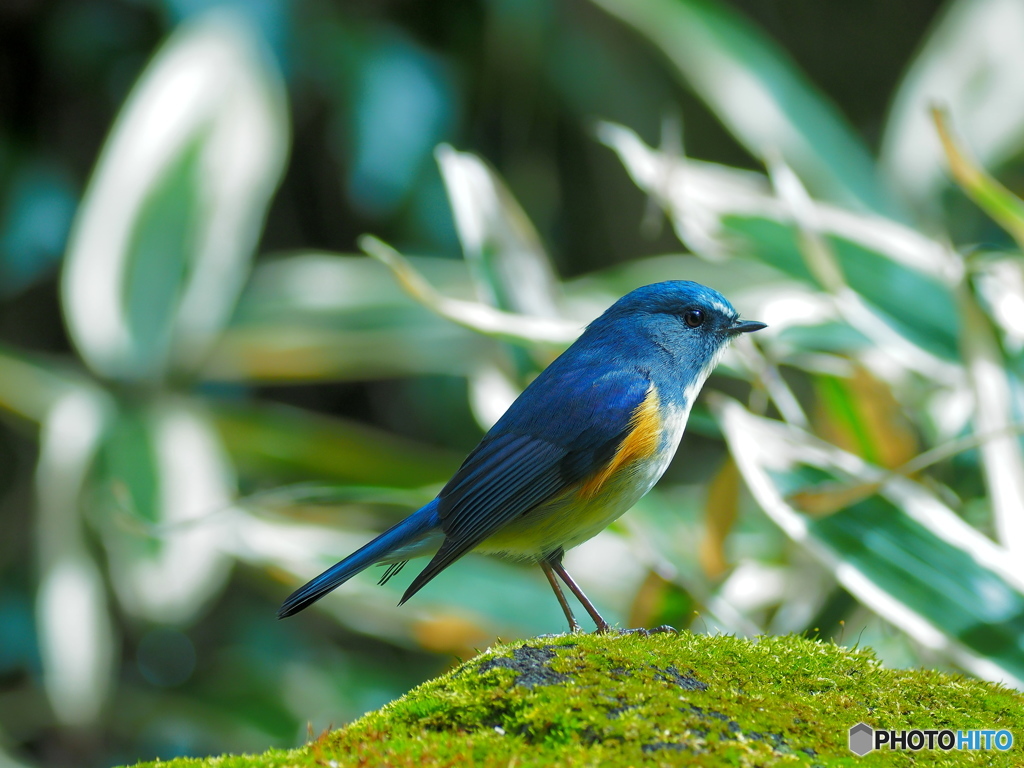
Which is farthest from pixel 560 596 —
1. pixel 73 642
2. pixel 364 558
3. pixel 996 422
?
pixel 73 642

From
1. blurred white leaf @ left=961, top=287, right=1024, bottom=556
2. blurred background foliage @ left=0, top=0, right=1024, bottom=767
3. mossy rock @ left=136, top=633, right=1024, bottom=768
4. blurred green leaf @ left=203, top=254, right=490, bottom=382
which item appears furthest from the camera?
blurred green leaf @ left=203, top=254, right=490, bottom=382

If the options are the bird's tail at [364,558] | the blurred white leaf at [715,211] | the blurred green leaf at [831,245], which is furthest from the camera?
the blurred white leaf at [715,211]

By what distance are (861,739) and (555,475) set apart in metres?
0.93

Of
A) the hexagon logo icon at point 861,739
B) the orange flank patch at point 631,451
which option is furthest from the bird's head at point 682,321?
the hexagon logo icon at point 861,739

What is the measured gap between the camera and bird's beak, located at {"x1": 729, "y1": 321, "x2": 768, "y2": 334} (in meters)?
2.57

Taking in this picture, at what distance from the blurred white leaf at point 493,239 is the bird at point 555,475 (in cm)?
Result: 74

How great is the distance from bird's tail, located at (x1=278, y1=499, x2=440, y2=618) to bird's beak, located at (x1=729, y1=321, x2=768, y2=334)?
0.99m

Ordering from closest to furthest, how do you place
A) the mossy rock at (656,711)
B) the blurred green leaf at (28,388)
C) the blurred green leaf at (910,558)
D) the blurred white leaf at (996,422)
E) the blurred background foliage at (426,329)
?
the mossy rock at (656,711) → the blurred green leaf at (910,558) → the blurred white leaf at (996,422) → the blurred background foliage at (426,329) → the blurred green leaf at (28,388)

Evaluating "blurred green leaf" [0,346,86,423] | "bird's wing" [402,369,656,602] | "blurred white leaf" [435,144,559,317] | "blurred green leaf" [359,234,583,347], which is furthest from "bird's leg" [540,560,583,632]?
"blurred green leaf" [0,346,86,423]

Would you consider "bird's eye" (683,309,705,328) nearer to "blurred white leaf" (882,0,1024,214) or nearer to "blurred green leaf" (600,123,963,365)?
"blurred green leaf" (600,123,963,365)

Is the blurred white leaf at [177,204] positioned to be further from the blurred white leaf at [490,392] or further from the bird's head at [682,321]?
the bird's head at [682,321]

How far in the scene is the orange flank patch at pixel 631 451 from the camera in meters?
2.21

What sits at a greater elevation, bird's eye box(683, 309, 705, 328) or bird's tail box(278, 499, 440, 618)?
bird's eye box(683, 309, 705, 328)

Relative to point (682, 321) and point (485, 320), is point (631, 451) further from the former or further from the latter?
point (485, 320)
